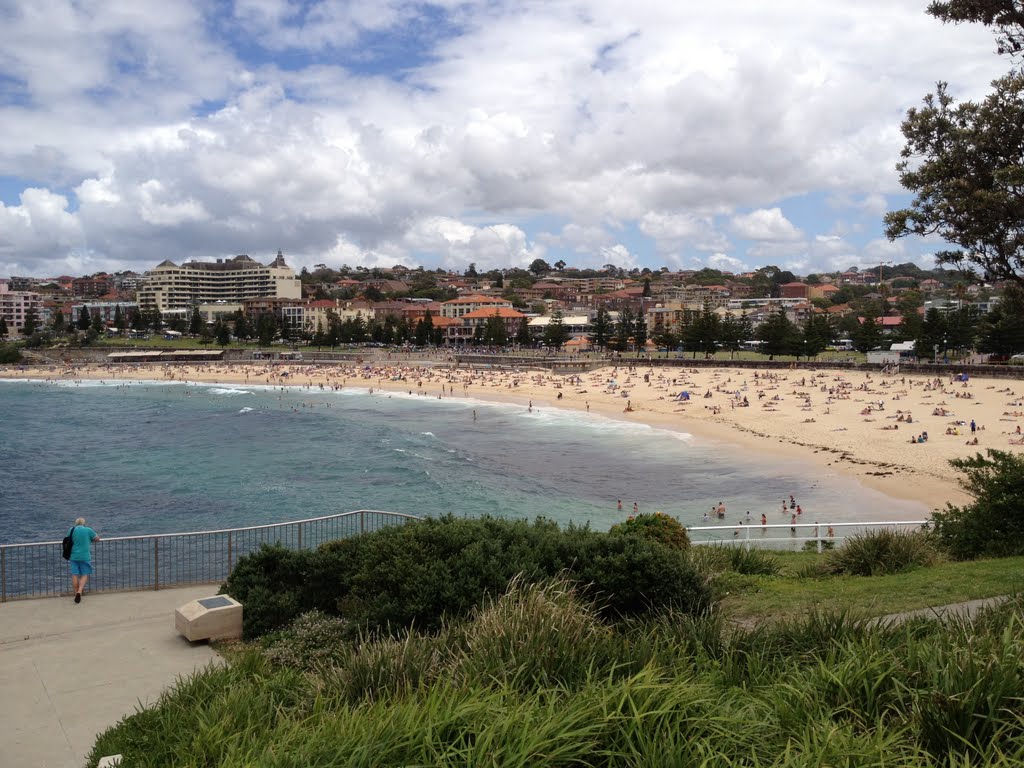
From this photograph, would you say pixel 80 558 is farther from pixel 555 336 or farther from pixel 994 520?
pixel 555 336

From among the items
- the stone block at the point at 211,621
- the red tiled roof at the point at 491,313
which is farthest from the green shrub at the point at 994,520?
the red tiled roof at the point at 491,313

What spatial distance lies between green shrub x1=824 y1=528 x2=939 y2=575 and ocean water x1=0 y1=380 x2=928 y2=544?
554cm

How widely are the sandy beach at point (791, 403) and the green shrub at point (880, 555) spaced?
1201cm

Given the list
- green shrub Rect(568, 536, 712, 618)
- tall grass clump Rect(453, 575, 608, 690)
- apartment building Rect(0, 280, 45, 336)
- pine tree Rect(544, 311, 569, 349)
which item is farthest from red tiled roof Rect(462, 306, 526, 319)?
tall grass clump Rect(453, 575, 608, 690)

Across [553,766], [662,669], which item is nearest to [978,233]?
[662,669]

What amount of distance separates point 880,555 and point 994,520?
171cm

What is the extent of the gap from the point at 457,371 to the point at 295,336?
138 ft

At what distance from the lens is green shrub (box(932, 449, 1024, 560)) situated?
9.58 metres

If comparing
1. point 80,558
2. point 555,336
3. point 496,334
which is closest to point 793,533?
point 80,558

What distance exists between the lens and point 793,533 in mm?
15883

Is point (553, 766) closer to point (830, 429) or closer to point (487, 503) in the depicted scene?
point (487, 503)

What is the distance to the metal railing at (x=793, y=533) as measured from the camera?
470 inches

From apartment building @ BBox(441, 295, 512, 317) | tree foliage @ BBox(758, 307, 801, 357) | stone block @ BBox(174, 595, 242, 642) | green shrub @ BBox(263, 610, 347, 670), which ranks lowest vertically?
stone block @ BBox(174, 595, 242, 642)

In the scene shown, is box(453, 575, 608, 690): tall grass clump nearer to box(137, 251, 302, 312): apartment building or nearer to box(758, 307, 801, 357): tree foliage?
box(758, 307, 801, 357): tree foliage
